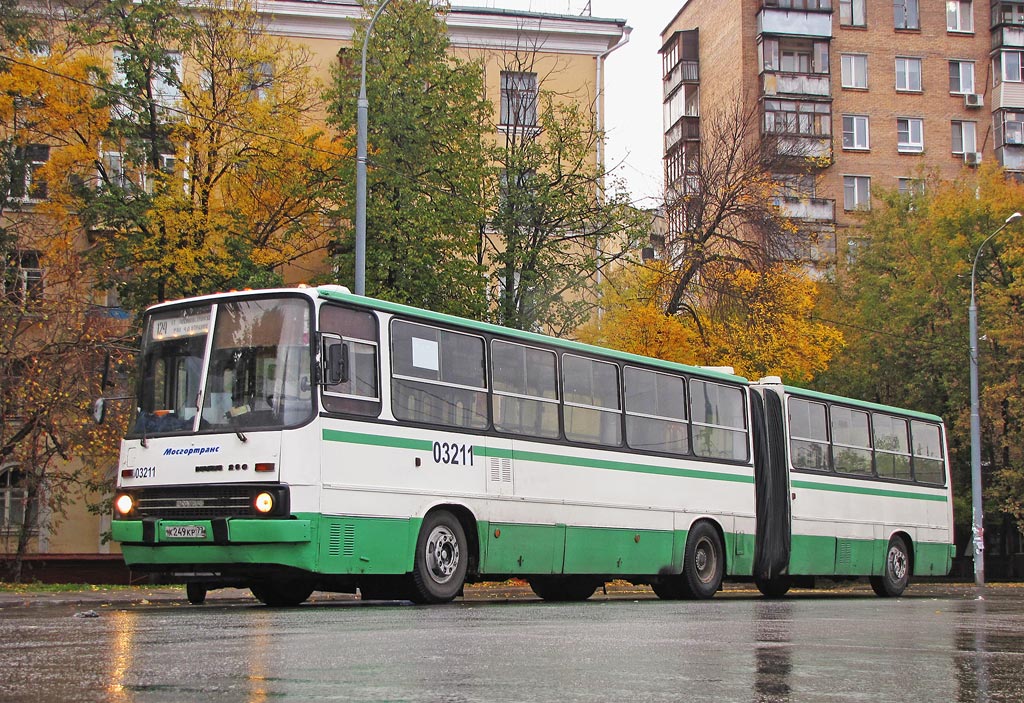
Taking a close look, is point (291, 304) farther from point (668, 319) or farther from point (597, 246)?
point (668, 319)

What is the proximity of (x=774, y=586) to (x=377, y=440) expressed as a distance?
968cm

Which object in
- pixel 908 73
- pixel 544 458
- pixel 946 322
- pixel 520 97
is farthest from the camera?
pixel 908 73

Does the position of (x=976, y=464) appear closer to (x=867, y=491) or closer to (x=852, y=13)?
(x=867, y=491)

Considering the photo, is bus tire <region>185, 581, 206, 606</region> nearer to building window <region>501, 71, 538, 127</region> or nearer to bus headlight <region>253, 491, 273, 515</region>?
bus headlight <region>253, 491, 273, 515</region>

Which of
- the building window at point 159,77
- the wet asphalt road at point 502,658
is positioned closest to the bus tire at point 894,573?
the wet asphalt road at point 502,658

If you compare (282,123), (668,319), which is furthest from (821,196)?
(282,123)

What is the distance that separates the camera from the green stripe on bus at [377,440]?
45.9ft

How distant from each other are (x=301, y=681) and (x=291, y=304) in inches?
319

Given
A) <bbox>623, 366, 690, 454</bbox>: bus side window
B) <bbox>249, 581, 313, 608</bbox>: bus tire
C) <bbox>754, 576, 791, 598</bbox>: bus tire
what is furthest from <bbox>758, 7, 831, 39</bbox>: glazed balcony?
<bbox>249, 581, 313, 608</bbox>: bus tire

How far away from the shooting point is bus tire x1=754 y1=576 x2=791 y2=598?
21.8 metres

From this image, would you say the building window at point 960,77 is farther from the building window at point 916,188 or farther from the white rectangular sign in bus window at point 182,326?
the white rectangular sign in bus window at point 182,326

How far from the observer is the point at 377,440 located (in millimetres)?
14500

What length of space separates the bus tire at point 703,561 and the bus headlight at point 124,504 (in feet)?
26.3

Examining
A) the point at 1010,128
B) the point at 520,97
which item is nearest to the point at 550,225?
the point at 520,97
